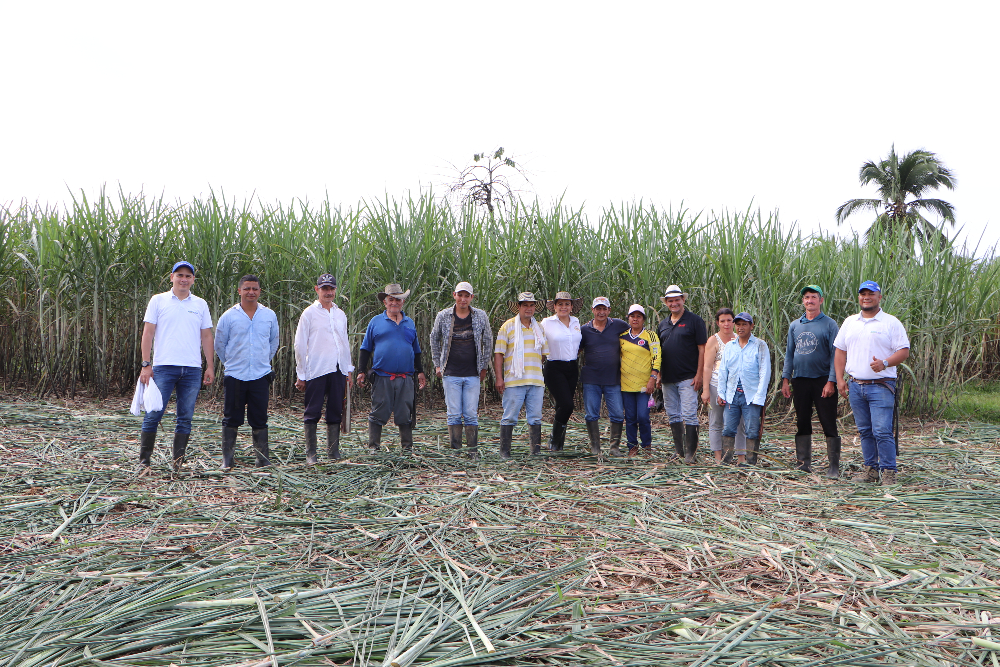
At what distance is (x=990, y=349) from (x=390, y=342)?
1227cm

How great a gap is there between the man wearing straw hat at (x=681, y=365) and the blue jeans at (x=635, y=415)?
199 millimetres

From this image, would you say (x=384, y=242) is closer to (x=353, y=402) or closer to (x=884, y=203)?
Answer: (x=353, y=402)

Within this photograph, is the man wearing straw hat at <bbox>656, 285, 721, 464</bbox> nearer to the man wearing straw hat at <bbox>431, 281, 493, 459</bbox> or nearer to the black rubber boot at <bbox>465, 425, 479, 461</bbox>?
the man wearing straw hat at <bbox>431, 281, 493, 459</bbox>

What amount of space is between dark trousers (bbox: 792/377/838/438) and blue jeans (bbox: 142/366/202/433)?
4.39 metres

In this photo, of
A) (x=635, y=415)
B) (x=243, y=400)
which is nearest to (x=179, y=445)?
(x=243, y=400)

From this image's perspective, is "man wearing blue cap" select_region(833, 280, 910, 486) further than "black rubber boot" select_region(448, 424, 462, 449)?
No

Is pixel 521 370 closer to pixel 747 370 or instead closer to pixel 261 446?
pixel 747 370

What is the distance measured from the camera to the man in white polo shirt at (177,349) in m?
4.81

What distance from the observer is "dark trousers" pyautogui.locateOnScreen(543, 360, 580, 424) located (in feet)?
20.2

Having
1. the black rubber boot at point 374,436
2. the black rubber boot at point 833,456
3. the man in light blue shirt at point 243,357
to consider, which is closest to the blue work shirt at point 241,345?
the man in light blue shirt at point 243,357

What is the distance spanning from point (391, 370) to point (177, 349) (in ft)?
5.45

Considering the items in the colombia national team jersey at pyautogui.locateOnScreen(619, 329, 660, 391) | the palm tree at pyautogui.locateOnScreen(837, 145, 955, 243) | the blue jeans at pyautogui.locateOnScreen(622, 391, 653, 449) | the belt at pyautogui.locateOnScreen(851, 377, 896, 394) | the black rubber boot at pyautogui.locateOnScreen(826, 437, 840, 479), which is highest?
the palm tree at pyautogui.locateOnScreen(837, 145, 955, 243)

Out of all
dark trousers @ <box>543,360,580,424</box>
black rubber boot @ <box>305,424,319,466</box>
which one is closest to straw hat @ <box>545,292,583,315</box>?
dark trousers @ <box>543,360,580,424</box>

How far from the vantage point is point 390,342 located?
19.2 ft
